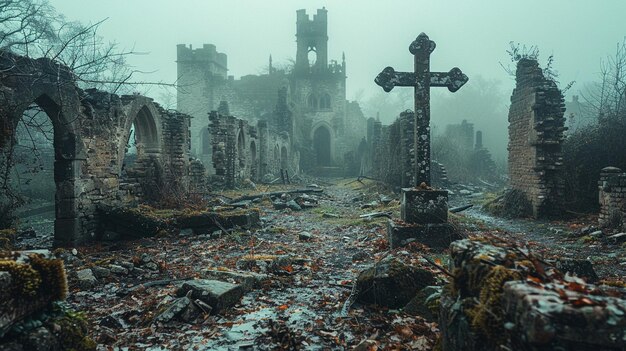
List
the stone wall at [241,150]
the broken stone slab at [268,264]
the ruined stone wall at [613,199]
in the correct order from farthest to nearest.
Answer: the stone wall at [241,150] → the ruined stone wall at [613,199] → the broken stone slab at [268,264]

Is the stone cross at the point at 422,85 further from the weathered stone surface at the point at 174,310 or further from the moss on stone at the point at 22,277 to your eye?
the moss on stone at the point at 22,277

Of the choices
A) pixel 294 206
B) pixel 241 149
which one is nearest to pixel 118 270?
pixel 294 206

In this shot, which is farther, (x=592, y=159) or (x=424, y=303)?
(x=592, y=159)

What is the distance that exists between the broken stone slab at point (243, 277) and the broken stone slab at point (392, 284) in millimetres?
1319

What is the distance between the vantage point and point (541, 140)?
→ 11359 millimetres

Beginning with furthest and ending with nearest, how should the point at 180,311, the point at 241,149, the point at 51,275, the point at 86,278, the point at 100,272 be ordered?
1. the point at 241,149
2. the point at 100,272
3. the point at 86,278
4. the point at 180,311
5. the point at 51,275

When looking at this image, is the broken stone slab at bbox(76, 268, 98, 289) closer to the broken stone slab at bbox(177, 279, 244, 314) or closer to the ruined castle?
the broken stone slab at bbox(177, 279, 244, 314)

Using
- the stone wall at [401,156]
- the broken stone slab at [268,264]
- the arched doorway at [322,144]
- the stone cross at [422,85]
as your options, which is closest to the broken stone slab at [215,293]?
the broken stone slab at [268,264]

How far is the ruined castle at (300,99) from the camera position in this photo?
131ft

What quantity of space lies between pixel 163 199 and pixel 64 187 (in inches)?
159

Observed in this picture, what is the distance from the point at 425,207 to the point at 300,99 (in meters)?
35.8

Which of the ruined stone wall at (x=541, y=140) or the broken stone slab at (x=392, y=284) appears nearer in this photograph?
the broken stone slab at (x=392, y=284)

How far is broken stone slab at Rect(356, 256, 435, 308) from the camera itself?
4238 millimetres

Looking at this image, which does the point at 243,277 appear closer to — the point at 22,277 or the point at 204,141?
the point at 22,277
